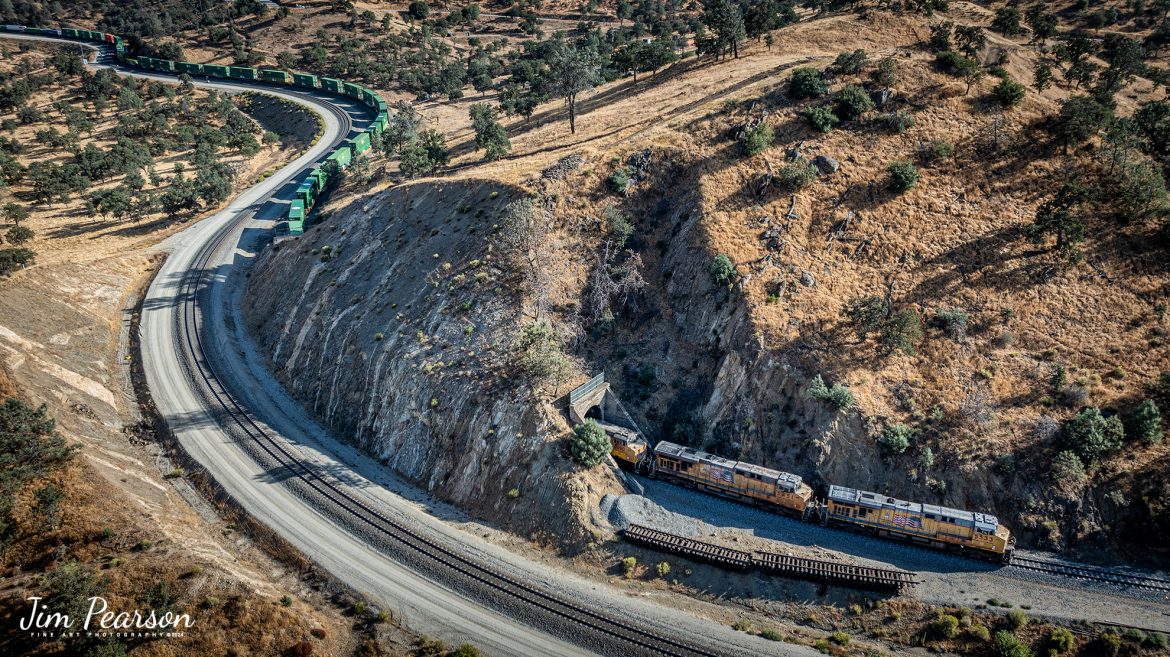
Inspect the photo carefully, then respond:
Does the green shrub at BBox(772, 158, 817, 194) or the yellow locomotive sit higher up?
the green shrub at BBox(772, 158, 817, 194)

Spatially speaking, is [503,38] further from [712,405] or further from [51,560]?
[51,560]

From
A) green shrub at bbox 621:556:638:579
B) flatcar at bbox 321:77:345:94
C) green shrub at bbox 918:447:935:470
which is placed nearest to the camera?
green shrub at bbox 621:556:638:579

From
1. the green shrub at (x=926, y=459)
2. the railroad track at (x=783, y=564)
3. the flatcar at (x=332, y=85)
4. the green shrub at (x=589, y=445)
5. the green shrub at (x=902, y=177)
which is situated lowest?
the railroad track at (x=783, y=564)

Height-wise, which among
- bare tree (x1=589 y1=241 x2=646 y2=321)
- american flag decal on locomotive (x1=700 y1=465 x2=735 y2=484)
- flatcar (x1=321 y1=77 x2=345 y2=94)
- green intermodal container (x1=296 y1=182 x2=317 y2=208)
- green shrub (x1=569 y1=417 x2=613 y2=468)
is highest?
flatcar (x1=321 y1=77 x2=345 y2=94)

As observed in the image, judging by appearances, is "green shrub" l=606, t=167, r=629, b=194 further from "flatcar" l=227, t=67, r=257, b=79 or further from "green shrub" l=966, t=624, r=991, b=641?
"flatcar" l=227, t=67, r=257, b=79

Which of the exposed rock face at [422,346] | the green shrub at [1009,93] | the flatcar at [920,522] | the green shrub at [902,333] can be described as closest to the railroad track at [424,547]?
the exposed rock face at [422,346]

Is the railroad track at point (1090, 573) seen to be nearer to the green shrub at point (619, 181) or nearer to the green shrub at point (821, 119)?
the green shrub at point (821, 119)

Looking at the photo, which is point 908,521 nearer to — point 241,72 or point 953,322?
point 953,322

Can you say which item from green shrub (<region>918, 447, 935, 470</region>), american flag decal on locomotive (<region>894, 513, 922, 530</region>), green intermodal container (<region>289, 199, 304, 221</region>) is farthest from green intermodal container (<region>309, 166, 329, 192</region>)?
american flag decal on locomotive (<region>894, 513, 922, 530</region>)
